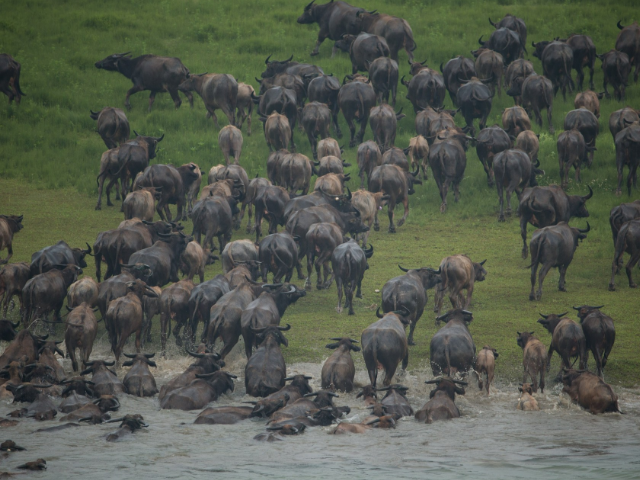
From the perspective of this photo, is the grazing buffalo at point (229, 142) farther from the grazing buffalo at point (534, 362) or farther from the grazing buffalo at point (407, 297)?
the grazing buffalo at point (534, 362)

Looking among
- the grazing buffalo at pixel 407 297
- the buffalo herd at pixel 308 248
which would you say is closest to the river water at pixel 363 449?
the buffalo herd at pixel 308 248

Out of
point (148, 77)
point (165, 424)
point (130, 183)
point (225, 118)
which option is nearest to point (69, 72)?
point (148, 77)

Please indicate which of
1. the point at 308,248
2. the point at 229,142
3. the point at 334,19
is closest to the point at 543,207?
the point at 308,248

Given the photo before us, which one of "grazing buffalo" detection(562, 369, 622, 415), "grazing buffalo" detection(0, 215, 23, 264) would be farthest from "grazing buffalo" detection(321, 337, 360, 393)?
"grazing buffalo" detection(0, 215, 23, 264)

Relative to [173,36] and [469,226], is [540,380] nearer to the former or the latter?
[469,226]

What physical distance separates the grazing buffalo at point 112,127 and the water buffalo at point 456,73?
10340 millimetres

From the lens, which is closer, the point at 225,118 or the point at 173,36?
the point at 225,118

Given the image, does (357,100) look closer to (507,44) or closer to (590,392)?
(507,44)

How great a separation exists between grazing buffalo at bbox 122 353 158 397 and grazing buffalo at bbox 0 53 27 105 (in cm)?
1767

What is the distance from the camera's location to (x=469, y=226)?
819 inches

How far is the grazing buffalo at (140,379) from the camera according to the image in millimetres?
12188

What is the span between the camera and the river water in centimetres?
972

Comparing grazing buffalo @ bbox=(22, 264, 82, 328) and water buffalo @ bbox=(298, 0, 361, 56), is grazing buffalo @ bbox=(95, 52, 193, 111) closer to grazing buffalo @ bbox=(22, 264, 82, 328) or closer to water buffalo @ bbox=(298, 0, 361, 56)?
water buffalo @ bbox=(298, 0, 361, 56)

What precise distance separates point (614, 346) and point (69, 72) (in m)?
22.9
